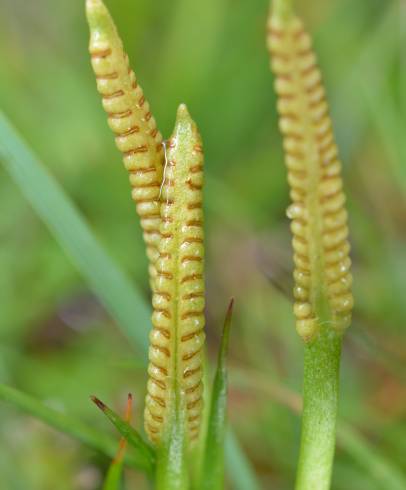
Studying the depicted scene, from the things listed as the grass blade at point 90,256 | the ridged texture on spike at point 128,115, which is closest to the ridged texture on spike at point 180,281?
the ridged texture on spike at point 128,115

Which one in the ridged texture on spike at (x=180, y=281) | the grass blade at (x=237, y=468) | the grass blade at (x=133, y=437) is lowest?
the grass blade at (x=237, y=468)

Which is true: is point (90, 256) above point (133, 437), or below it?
above

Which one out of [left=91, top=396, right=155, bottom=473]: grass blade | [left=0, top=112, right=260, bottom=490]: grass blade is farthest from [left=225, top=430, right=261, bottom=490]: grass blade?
[left=91, top=396, right=155, bottom=473]: grass blade

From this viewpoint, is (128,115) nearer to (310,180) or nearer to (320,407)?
(310,180)

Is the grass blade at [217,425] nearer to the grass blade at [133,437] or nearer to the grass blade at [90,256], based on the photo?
the grass blade at [133,437]

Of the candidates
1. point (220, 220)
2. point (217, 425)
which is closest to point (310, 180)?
point (217, 425)

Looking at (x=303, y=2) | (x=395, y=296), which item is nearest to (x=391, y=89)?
(x=395, y=296)
